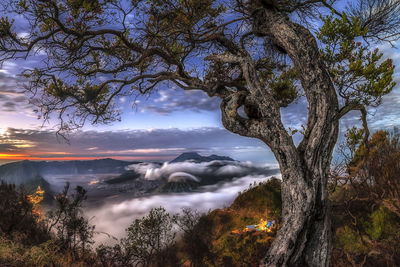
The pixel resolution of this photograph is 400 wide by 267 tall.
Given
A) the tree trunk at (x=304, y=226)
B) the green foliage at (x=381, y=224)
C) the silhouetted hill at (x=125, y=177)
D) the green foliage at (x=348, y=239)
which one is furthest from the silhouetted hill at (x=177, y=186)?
the tree trunk at (x=304, y=226)

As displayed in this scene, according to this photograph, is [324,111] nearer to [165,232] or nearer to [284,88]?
[284,88]

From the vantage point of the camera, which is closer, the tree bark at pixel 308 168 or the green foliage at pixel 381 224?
the tree bark at pixel 308 168

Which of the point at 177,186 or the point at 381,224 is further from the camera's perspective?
the point at 177,186

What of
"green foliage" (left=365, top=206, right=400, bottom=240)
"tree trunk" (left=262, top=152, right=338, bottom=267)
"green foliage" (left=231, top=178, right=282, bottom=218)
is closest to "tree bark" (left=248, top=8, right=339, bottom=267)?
"tree trunk" (left=262, top=152, right=338, bottom=267)

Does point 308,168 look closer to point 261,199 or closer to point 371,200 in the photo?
point 371,200

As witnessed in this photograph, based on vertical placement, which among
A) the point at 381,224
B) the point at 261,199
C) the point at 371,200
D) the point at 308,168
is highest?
the point at 308,168

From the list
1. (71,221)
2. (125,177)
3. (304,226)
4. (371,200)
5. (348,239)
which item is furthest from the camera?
(125,177)

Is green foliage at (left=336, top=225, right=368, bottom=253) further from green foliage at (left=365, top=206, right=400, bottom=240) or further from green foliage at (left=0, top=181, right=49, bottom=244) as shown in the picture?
green foliage at (left=0, top=181, right=49, bottom=244)

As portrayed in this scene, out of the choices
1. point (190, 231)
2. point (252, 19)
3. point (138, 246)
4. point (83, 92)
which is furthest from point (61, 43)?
point (190, 231)

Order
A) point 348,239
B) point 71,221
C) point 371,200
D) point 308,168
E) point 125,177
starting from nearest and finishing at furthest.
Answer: point 308,168
point 371,200
point 348,239
point 71,221
point 125,177

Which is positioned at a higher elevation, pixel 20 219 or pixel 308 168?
pixel 308 168

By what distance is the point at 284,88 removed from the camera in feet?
23.7

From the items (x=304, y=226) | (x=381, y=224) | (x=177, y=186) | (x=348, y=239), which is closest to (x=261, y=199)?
(x=348, y=239)

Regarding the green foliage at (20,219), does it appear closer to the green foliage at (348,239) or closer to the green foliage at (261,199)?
the green foliage at (261,199)
